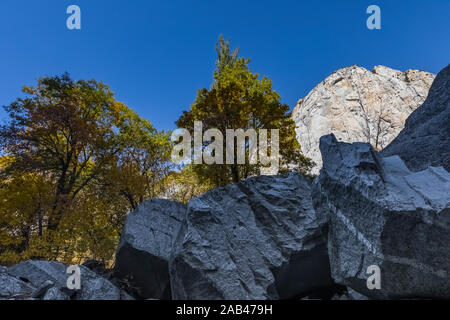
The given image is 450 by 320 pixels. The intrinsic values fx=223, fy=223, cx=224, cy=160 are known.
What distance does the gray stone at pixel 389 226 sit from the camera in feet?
10.6

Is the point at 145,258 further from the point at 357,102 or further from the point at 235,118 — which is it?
the point at 357,102

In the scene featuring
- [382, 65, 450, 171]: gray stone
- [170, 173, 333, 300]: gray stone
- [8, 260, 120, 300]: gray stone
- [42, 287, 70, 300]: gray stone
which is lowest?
[8, 260, 120, 300]: gray stone

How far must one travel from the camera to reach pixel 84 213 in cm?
1295

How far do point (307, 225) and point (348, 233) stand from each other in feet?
6.27

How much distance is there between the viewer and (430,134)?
5.29 m

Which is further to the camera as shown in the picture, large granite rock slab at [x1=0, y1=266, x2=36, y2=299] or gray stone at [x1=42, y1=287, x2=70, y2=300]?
large granite rock slab at [x1=0, y1=266, x2=36, y2=299]

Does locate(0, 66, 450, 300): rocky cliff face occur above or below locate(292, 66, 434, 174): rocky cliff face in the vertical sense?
below

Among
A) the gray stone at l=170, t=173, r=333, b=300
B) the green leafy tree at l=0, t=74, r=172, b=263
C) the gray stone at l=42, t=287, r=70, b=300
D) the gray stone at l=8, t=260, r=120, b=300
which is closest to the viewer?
the gray stone at l=170, t=173, r=333, b=300

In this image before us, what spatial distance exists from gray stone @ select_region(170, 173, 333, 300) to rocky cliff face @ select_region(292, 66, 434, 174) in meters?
49.4

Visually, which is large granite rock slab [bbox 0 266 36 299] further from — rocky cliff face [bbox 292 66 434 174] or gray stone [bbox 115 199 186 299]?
rocky cliff face [bbox 292 66 434 174]

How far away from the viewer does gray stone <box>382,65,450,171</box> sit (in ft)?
15.8

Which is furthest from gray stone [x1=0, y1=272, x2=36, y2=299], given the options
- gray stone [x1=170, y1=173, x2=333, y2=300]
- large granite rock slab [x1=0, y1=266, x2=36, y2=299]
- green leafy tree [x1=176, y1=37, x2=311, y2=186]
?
green leafy tree [x1=176, y1=37, x2=311, y2=186]

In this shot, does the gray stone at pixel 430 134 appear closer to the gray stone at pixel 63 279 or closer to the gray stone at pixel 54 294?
the gray stone at pixel 63 279

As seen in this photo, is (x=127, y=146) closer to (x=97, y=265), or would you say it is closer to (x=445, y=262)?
(x=97, y=265)
